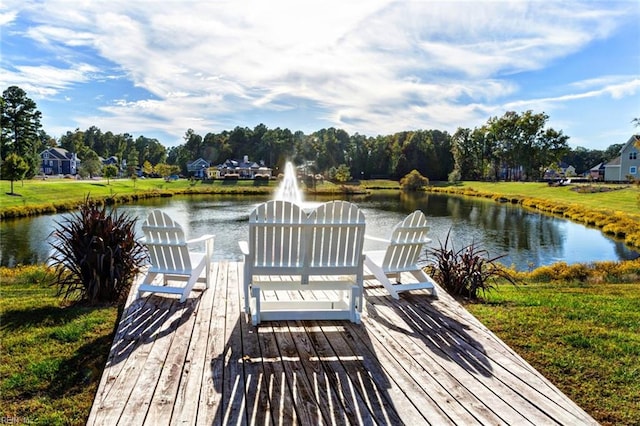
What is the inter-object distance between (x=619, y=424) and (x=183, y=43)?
27.6ft

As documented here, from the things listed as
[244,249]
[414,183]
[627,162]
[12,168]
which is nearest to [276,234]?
[244,249]

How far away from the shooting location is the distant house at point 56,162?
199ft

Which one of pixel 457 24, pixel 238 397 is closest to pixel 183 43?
pixel 457 24

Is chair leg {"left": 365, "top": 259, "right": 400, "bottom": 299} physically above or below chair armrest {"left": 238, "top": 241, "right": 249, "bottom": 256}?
below

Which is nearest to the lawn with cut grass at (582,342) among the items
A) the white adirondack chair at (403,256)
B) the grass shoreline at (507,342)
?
the grass shoreline at (507,342)

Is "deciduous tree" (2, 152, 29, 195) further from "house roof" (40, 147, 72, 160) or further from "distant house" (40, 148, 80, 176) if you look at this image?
"house roof" (40, 147, 72, 160)

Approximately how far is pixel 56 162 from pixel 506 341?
70.3 m

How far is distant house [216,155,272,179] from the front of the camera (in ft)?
229

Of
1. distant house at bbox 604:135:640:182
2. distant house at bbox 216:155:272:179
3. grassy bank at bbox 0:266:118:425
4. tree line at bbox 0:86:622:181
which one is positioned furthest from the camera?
distant house at bbox 216:155:272:179

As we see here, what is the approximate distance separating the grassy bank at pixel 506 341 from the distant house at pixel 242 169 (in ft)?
214

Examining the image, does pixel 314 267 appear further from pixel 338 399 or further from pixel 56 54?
pixel 56 54

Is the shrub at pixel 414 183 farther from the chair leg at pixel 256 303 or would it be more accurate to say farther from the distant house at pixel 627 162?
the chair leg at pixel 256 303

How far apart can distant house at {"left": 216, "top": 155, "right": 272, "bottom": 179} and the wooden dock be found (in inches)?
2603

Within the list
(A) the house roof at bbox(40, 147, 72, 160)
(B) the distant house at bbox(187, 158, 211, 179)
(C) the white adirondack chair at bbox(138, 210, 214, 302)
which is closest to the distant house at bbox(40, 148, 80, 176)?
(A) the house roof at bbox(40, 147, 72, 160)
